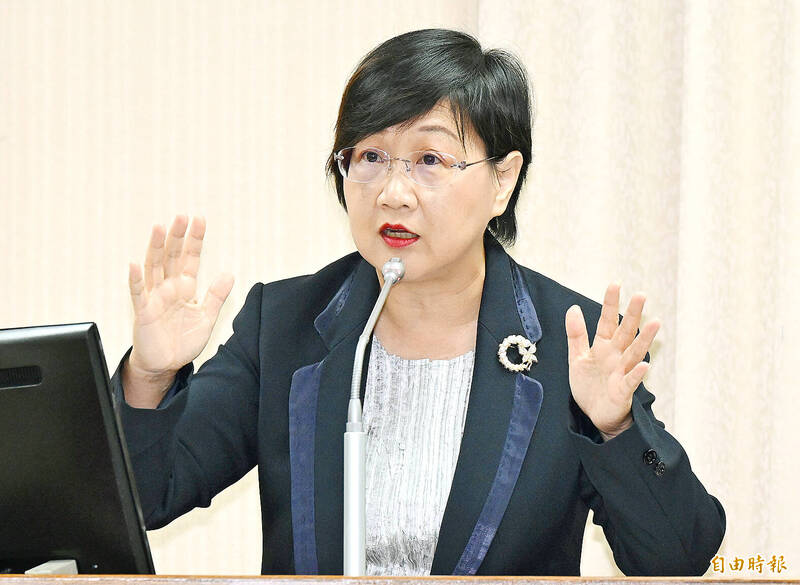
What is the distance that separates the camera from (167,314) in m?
1.37

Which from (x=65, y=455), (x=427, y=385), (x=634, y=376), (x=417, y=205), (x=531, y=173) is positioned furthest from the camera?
(x=531, y=173)

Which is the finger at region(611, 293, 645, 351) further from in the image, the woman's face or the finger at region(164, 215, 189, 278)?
the finger at region(164, 215, 189, 278)

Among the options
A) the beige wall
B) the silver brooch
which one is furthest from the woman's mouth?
the beige wall

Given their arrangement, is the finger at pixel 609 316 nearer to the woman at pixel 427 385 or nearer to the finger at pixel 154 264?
the woman at pixel 427 385

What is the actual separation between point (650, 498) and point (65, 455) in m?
0.79

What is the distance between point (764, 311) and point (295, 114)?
1.25 metres

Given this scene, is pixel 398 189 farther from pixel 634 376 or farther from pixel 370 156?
pixel 634 376

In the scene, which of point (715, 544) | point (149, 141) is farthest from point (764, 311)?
point (149, 141)

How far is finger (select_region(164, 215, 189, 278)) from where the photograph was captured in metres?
1.34

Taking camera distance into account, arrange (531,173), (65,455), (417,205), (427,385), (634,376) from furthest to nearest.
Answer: (531,173), (427,385), (417,205), (634,376), (65,455)

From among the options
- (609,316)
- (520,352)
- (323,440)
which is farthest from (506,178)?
(323,440)

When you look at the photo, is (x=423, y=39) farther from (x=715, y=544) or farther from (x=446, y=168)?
(x=715, y=544)

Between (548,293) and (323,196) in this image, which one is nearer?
(548,293)

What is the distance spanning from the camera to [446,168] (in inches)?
60.2
